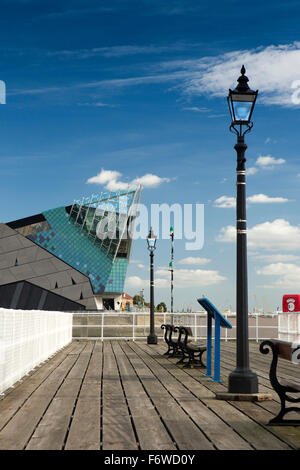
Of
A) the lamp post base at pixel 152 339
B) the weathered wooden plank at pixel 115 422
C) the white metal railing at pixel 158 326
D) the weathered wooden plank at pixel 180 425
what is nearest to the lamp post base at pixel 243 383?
the weathered wooden plank at pixel 180 425

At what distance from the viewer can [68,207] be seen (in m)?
83.7

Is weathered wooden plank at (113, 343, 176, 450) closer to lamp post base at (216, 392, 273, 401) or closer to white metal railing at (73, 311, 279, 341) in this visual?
lamp post base at (216, 392, 273, 401)

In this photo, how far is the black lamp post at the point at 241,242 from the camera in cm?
866

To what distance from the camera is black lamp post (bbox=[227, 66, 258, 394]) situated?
866cm

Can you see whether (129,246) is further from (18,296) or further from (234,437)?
(234,437)

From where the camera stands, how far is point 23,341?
433 inches

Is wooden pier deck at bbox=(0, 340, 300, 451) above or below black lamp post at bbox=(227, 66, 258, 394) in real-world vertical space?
below

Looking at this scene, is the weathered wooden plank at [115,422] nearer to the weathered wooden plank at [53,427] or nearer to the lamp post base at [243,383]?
the weathered wooden plank at [53,427]

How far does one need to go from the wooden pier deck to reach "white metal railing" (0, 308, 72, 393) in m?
0.29

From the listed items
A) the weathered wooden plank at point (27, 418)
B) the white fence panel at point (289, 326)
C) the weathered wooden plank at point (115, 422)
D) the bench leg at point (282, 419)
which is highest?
the white fence panel at point (289, 326)

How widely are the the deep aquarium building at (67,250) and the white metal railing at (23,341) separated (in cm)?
6527

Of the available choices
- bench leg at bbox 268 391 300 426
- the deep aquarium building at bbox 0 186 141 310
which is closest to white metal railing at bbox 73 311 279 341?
bench leg at bbox 268 391 300 426

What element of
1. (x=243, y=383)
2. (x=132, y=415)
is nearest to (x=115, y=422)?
(x=132, y=415)

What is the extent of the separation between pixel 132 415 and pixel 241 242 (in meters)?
3.26
